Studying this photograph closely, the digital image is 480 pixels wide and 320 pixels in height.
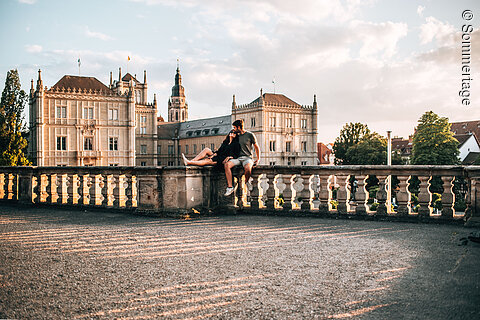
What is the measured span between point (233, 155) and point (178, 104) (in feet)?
448

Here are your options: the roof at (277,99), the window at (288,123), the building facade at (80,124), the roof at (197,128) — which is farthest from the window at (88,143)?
the window at (288,123)

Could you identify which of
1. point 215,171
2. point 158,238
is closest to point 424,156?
point 215,171

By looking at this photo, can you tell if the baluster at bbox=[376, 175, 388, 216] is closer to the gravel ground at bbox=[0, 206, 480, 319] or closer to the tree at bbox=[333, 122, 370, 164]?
the gravel ground at bbox=[0, 206, 480, 319]

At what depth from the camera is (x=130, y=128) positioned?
70.9m

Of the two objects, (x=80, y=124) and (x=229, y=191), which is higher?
(x=80, y=124)

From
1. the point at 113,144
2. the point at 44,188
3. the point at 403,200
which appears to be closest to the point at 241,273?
the point at 403,200

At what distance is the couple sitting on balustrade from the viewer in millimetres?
8453

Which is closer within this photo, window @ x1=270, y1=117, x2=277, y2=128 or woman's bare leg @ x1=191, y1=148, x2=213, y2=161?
woman's bare leg @ x1=191, y1=148, x2=213, y2=161

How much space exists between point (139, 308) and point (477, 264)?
328 centimetres

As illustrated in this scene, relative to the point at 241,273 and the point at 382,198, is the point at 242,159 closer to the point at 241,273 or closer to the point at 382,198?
the point at 382,198

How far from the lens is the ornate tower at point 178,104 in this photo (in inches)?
5586

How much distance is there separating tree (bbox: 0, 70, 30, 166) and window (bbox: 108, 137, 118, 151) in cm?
2364

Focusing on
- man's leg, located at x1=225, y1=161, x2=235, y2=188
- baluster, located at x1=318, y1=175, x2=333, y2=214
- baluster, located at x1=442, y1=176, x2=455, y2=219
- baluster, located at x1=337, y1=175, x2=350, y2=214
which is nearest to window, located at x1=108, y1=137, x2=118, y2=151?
man's leg, located at x1=225, y1=161, x2=235, y2=188

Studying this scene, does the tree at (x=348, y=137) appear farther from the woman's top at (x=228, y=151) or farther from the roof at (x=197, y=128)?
the woman's top at (x=228, y=151)
